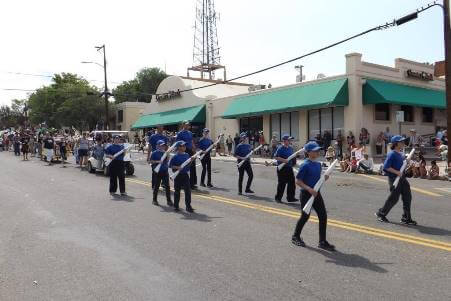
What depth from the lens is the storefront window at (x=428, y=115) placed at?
31.4 metres

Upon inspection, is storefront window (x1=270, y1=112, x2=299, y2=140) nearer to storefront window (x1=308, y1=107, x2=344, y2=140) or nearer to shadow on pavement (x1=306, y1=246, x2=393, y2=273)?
storefront window (x1=308, y1=107, x2=344, y2=140)

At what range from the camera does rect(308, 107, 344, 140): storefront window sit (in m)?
27.9

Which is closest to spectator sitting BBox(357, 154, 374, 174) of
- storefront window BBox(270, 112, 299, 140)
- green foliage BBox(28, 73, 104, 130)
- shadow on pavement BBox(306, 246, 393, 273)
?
storefront window BBox(270, 112, 299, 140)

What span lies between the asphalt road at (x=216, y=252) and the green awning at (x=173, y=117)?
26.4 metres

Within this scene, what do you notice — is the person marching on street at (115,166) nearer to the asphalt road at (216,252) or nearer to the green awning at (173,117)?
the asphalt road at (216,252)

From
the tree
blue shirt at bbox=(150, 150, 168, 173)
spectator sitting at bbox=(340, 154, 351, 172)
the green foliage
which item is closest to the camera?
blue shirt at bbox=(150, 150, 168, 173)

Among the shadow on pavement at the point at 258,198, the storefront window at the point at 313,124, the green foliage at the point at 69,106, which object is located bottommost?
the shadow on pavement at the point at 258,198

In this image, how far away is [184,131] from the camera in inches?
538

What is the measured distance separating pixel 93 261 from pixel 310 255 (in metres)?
2.98

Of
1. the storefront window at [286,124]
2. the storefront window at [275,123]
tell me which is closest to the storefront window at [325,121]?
the storefront window at [286,124]

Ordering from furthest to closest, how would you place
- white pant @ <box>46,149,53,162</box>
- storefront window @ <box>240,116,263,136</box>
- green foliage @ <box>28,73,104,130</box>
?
green foliage @ <box>28,73,104,130</box> < storefront window @ <box>240,116,263,136</box> < white pant @ <box>46,149,53,162</box>

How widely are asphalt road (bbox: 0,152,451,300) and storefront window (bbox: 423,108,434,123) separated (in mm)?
20388

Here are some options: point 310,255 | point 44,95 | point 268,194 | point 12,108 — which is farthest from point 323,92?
point 12,108

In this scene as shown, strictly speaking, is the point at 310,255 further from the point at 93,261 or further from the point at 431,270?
the point at 93,261
